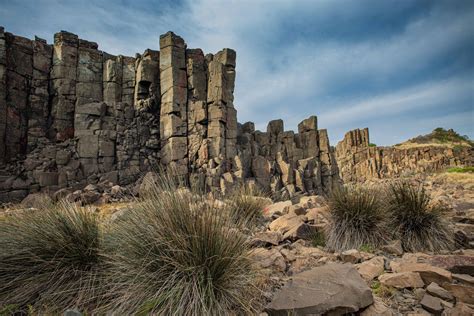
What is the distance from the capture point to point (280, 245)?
4.28 metres

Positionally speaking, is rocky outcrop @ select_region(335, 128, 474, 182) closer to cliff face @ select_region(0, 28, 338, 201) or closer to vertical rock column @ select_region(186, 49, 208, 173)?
cliff face @ select_region(0, 28, 338, 201)

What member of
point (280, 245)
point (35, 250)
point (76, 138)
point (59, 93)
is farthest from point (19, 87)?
point (280, 245)

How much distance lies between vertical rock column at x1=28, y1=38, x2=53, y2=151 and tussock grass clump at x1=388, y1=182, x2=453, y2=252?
1703cm

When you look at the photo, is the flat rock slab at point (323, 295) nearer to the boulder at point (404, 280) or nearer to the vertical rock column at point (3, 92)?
the boulder at point (404, 280)

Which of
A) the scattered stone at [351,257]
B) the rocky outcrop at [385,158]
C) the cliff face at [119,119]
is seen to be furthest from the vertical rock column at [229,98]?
the rocky outcrop at [385,158]

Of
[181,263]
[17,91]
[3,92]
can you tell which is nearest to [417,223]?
[181,263]

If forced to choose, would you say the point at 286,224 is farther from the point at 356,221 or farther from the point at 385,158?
the point at 385,158

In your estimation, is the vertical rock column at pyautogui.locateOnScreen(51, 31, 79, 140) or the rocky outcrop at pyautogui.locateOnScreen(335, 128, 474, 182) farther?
the rocky outcrop at pyautogui.locateOnScreen(335, 128, 474, 182)

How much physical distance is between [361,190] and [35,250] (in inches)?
214

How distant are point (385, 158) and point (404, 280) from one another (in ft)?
142

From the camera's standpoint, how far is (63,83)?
1480cm

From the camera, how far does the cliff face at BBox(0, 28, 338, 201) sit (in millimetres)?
13586

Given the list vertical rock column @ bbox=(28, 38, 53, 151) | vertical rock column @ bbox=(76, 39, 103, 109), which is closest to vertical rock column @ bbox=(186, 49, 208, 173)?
vertical rock column @ bbox=(76, 39, 103, 109)

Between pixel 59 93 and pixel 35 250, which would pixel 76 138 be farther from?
pixel 35 250
